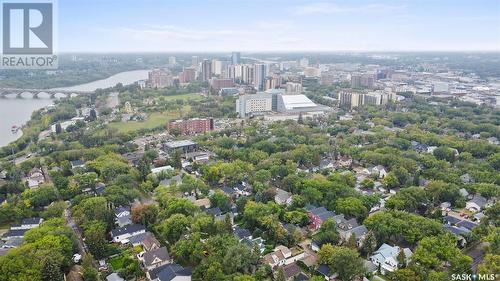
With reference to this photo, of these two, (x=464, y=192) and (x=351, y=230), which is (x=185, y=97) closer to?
(x=464, y=192)

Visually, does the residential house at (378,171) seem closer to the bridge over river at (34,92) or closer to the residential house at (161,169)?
the residential house at (161,169)

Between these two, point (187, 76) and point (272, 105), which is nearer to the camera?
point (272, 105)

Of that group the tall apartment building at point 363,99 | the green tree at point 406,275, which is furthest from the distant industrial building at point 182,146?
the tall apartment building at point 363,99

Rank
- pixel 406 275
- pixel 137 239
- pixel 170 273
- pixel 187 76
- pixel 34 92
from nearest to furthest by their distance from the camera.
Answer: pixel 406 275, pixel 170 273, pixel 137 239, pixel 34 92, pixel 187 76

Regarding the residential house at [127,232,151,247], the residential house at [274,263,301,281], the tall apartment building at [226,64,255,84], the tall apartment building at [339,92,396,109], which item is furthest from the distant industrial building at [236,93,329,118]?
the residential house at [274,263,301,281]

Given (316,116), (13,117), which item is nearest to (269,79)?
(316,116)

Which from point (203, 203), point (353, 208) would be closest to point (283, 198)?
point (353, 208)
